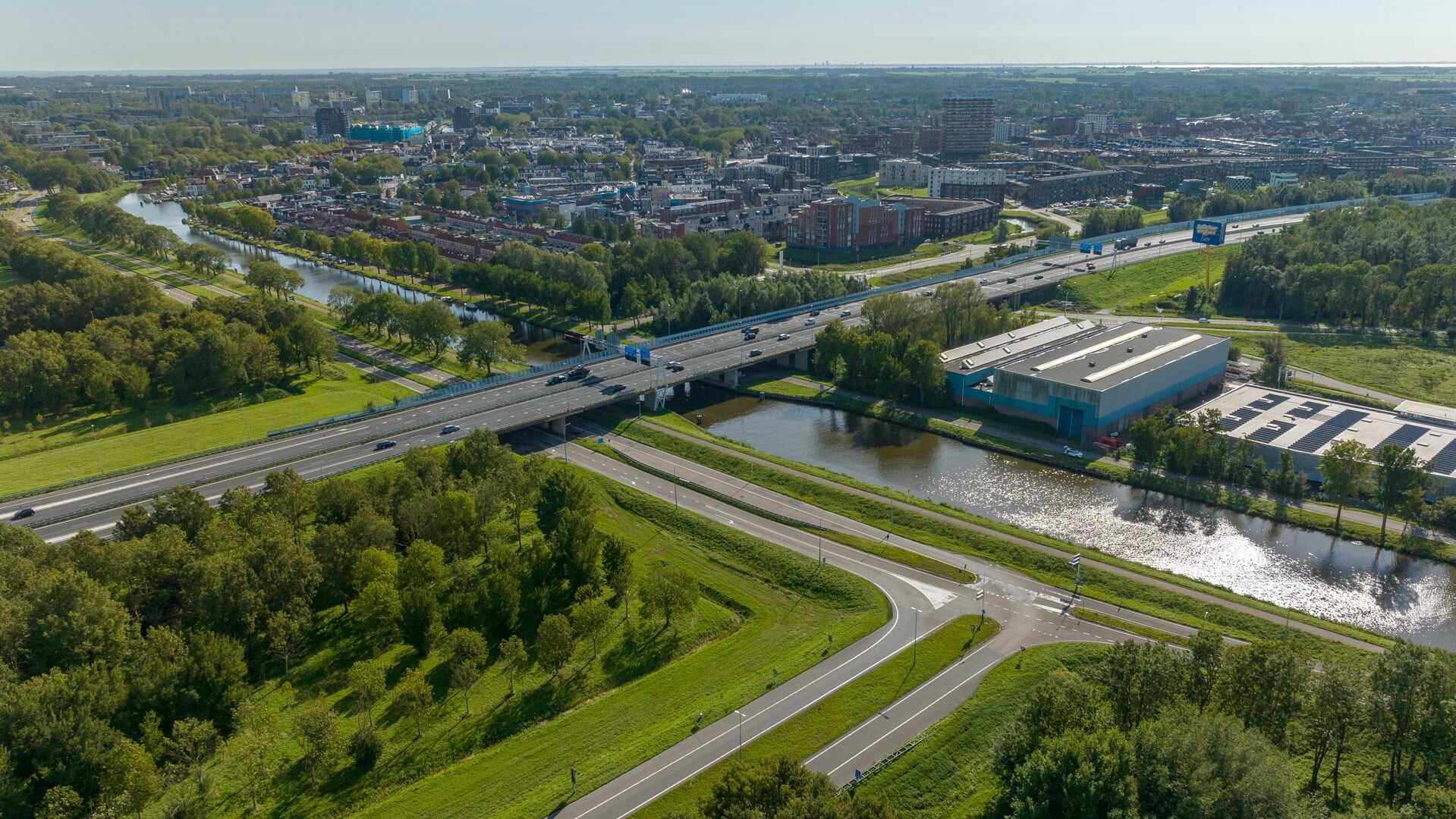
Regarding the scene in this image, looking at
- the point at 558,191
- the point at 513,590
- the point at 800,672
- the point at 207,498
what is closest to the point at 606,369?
Result: the point at 207,498

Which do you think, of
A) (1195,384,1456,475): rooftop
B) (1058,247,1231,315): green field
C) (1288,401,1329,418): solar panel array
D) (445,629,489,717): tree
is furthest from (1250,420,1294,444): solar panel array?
(445,629,489,717): tree

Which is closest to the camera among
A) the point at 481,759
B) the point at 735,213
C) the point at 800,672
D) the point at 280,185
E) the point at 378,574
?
the point at 481,759

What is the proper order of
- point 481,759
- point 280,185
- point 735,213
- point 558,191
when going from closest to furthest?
point 481,759 < point 735,213 < point 558,191 < point 280,185

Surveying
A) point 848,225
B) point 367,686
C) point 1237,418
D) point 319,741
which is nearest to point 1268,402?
point 1237,418

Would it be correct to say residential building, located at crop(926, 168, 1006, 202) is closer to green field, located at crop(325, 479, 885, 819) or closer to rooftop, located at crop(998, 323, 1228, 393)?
rooftop, located at crop(998, 323, 1228, 393)

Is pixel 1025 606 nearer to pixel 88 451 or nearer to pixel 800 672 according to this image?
pixel 800 672

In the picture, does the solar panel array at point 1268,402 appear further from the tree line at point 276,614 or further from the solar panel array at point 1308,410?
the tree line at point 276,614

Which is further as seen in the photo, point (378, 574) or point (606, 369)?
point (606, 369)
